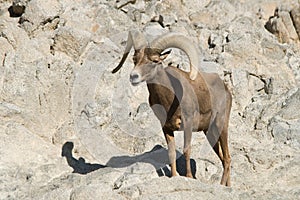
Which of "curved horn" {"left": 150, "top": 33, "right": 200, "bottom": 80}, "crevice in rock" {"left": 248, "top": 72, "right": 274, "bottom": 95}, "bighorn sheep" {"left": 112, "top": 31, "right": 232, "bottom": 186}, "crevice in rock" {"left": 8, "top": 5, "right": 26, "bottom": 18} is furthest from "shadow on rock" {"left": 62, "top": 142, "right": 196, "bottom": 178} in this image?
"crevice in rock" {"left": 8, "top": 5, "right": 26, "bottom": 18}

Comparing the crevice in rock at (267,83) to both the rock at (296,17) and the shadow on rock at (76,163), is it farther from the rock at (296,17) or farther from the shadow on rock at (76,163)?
the shadow on rock at (76,163)

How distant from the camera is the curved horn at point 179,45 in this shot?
11125 millimetres

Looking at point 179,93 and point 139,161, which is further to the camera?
point 139,161

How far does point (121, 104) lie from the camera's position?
54.6 ft

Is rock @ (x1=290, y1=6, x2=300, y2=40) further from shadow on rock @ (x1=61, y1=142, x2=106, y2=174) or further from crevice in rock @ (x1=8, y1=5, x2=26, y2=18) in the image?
shadow on rock @ (x1=61, y1=142, x2=106, y2=174)

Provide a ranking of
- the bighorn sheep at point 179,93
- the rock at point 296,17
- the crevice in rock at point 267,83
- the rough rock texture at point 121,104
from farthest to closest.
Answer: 1. the rock at point 296,17
2. the crevice in rock at point 267,83
3. the rough rock texture at point 121,104
4. the bighorn sheep at point 179,93

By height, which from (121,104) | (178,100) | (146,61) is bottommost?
(121,104)

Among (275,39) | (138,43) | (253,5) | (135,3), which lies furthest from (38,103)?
(253,5)

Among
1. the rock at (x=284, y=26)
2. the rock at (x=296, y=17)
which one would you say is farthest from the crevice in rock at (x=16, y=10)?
the rock at (x=296, y=17)

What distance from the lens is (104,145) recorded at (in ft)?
48.9

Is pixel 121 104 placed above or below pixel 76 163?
above

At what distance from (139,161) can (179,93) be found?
2.43 meters

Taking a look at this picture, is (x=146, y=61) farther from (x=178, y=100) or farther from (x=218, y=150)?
(x=218, y=150)

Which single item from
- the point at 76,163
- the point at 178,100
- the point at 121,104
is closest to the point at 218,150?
the point at 178,100
